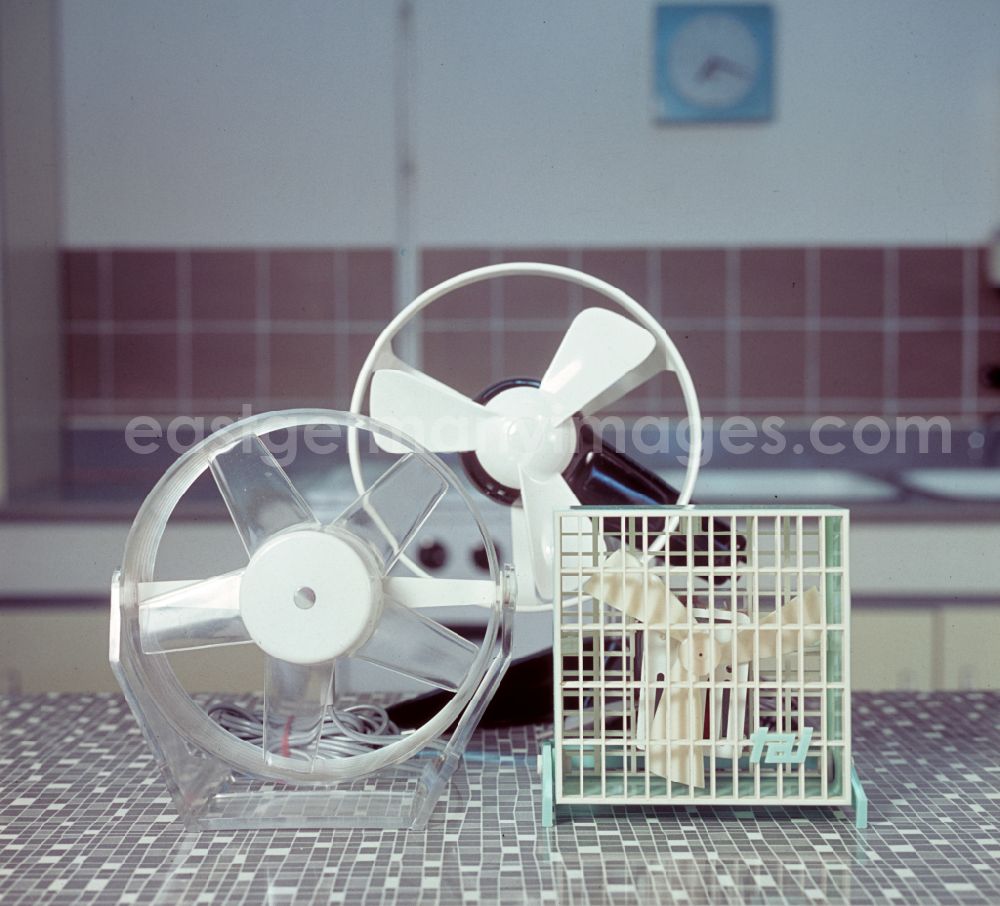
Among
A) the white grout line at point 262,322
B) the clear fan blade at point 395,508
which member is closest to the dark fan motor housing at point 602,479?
the clear fan blade at point 395,508

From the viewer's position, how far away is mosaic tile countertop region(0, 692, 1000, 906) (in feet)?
2.92

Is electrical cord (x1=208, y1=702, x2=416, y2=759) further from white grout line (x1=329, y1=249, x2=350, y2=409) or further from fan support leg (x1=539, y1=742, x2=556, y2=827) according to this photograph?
white grout line (x1=329, y1=249, x2=350, y2=409)

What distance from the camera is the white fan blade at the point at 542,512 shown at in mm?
1245

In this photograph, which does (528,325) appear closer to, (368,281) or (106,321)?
(368,281)

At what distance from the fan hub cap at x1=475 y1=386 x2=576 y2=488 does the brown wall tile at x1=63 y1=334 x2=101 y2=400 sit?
1.88 metres

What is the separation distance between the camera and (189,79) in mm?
2789

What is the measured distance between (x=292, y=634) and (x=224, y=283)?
204 centimetres

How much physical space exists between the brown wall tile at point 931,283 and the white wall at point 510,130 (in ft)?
0.18

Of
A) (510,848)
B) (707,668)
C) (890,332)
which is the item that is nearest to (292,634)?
(510,848)

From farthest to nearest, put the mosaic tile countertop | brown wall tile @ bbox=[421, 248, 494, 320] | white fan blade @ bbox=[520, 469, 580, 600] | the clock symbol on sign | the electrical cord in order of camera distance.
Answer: brown wall tile @ bbox=[421, 248, 494, 320] → the clock symbol on sign → white fan blade @ bbox=[520, 469, 580, 600] → the electrical cord → the mosaic tile countertop

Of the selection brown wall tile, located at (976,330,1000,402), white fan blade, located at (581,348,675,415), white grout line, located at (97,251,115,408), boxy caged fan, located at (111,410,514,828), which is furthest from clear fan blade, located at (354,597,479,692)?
brown wall tile, located at (976,330,1000,402)

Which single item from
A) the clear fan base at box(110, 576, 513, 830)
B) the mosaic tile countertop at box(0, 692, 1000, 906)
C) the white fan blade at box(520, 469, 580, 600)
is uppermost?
the white fan blade at box(520, 469, 580, 600)

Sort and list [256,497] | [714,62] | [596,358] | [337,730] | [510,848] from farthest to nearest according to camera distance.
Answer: [714,62] → [596,358] → [337,730] → [256,497] → [510,848]

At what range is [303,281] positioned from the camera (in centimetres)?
288
